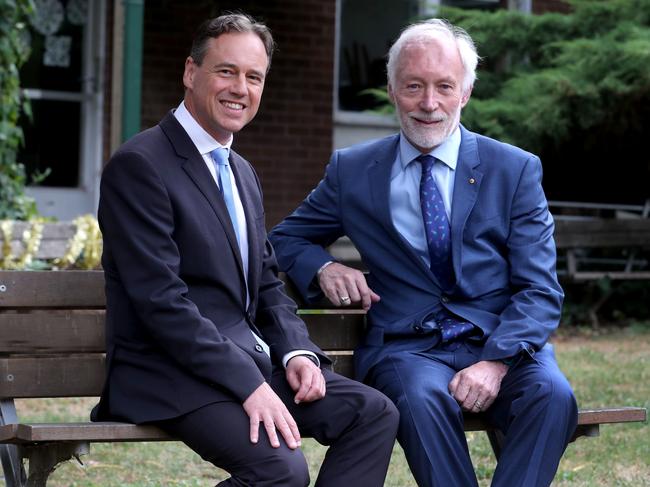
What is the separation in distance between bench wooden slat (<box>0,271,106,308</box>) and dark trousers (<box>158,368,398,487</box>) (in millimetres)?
664

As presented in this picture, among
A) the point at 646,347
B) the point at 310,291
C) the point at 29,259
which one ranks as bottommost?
the point at 646,347

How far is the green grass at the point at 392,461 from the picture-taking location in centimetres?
531

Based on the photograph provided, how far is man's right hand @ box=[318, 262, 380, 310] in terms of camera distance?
422 centimetres

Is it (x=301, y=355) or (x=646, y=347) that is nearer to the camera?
(x=301, y=355)

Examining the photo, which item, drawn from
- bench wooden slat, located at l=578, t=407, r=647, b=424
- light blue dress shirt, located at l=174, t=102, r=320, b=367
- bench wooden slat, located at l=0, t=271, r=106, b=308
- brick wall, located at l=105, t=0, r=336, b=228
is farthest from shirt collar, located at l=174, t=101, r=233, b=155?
brick wall, located at l=105, t=0, r=336, b=228

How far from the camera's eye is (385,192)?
14.0 ft

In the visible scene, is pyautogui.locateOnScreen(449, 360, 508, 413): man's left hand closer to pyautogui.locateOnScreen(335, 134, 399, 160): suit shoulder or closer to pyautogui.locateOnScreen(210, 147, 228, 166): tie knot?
pyautogui.locateOnScreen(335, 134, 399, 160): suit shoulder

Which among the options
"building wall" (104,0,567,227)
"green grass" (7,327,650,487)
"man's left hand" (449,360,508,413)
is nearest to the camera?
"man's left hand" (449,360,508,413)

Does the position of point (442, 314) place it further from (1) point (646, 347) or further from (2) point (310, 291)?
(1) point (646, 347)

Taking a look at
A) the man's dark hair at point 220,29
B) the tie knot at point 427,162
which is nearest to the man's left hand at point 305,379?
the tie knot at point 427,162

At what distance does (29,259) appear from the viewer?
23.3ft

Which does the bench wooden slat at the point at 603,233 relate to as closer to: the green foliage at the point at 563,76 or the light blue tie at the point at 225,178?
the green foliage at the point at 563,76

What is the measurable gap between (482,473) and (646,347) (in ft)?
12.3

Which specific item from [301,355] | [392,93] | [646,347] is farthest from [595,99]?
[301,355]
